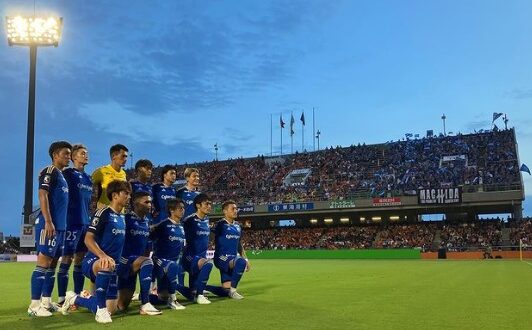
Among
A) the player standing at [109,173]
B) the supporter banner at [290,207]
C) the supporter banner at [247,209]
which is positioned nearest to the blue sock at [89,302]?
the player standing at [109,173]

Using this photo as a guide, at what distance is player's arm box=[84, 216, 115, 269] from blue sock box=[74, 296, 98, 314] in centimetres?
66

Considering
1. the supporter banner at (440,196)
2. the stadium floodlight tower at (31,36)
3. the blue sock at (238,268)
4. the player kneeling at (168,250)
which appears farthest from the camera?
the supporter banner at (440,196)

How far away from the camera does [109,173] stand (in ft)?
28.5

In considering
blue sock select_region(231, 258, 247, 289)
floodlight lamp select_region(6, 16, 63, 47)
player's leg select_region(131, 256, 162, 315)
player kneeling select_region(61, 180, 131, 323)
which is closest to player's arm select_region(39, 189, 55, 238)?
player kneeling select_region(61, 180, 131, 323)

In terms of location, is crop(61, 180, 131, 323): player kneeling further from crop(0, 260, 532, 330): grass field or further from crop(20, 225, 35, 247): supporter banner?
crop(20, 225, 35, 247): supporter banner

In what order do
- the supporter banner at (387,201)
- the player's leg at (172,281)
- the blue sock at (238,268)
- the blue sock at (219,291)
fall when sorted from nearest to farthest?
1. the player's leg at (172,281)
2. the blue sock at (238,268)
3. the blue sock at (219,291)
4. the supporter banner at (387,201)

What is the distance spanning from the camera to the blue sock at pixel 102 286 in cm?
660

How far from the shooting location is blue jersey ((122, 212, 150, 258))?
772cm

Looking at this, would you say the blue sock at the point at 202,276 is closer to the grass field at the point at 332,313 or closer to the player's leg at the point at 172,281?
the grass field at the point at 332,313

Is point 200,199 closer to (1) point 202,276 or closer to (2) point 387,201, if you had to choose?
(1) point 202,276

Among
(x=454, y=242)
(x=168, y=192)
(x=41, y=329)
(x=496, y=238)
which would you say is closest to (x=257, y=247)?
(x=454, y=242)

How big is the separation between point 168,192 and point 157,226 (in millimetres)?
1444

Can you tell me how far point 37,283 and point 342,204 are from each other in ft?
136

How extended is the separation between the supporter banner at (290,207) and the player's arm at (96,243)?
42.5 metres
